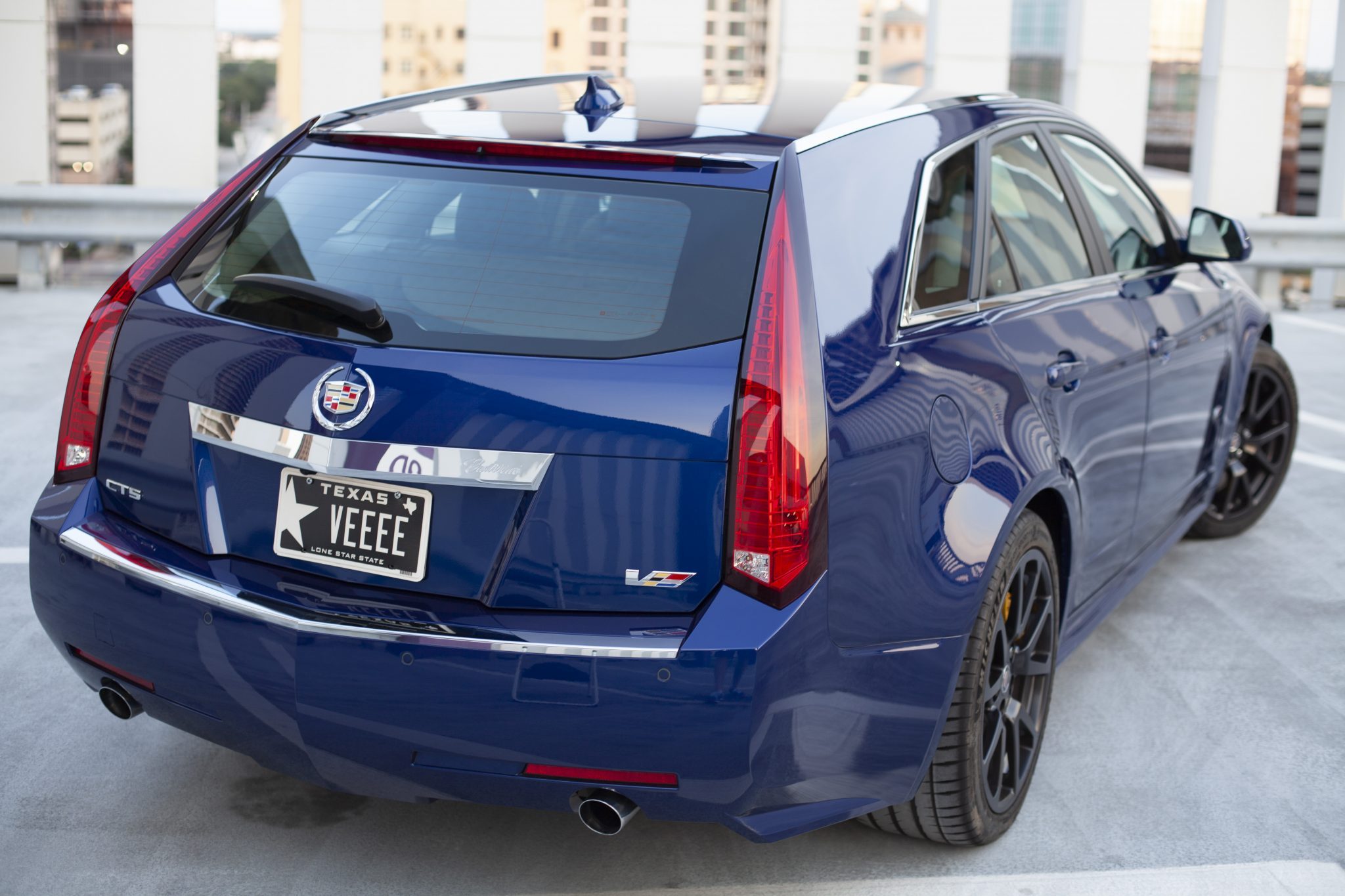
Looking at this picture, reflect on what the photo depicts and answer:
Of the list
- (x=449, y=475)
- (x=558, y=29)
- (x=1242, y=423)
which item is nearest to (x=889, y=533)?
(x=449, y=475)

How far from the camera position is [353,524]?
2.52 m

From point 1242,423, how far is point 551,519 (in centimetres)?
379

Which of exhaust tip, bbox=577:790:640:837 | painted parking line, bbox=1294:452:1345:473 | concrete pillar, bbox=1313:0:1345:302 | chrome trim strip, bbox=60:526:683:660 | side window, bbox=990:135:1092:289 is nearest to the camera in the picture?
chrome trim strip, bbox=60:526:683:660

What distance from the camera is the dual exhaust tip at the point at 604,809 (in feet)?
8.13

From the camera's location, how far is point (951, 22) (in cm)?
1112

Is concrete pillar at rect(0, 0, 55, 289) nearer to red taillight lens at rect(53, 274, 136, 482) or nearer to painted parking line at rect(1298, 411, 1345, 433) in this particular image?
red taillight lens at rect(53, 274, 136, 482)

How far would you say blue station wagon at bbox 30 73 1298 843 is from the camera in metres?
2.40

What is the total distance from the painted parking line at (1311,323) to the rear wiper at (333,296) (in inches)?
341

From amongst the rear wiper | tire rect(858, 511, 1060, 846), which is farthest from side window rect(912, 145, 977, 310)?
the rear wiper

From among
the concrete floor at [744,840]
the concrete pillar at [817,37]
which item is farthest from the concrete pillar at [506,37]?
the concrete floor at [744,840]

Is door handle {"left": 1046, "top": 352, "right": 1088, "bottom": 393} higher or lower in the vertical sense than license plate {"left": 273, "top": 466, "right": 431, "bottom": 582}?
higher

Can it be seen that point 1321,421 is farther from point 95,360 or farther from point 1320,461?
point 95,360

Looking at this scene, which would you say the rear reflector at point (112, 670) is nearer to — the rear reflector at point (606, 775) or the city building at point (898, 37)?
the rear reflector at point (606, 775)

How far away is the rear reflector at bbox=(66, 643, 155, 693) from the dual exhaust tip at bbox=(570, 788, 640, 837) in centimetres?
85
